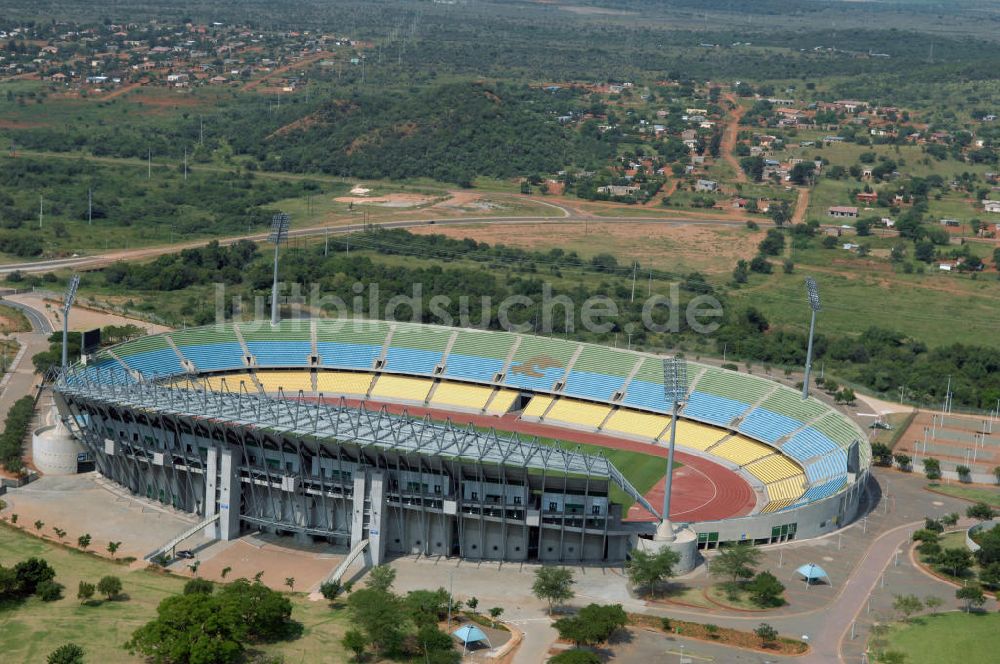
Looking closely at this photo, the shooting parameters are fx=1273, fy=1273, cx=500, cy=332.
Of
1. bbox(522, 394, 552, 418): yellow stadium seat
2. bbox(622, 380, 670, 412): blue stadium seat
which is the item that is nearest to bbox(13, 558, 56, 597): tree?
bbox(522, 394, 552, 418): yellow stadium seat

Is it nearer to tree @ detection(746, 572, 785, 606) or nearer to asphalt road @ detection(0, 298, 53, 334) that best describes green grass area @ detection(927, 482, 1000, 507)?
tree @ detection(746, 572, 785, 606)

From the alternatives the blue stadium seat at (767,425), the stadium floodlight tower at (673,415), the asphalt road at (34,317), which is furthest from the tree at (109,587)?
the asphalt road at (34,317)

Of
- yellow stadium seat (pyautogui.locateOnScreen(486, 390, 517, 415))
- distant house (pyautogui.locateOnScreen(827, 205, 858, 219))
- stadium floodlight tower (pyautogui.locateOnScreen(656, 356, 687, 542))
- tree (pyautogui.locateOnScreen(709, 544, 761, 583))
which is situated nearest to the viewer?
tree (pyautogui.locateOnScreen(709, 544, 761, 583))

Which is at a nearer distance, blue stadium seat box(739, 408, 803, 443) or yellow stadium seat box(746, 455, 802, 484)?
→ yellow stadium seat box(746, 455, 802, 484)


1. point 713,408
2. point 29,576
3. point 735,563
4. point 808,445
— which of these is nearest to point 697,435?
point 713,408

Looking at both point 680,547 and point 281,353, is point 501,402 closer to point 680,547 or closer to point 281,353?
point 281,353

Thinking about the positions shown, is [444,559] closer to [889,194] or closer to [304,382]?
[304,382]

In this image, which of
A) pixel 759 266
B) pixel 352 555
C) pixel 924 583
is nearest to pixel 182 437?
pixel 352 555
